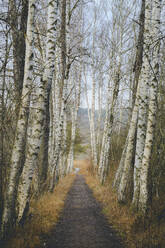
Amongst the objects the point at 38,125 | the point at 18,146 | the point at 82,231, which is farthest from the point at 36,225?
the point at 38,125

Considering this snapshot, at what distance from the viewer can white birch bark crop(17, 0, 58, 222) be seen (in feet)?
14.1

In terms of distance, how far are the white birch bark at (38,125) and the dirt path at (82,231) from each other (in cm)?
111

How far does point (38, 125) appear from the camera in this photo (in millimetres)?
4605

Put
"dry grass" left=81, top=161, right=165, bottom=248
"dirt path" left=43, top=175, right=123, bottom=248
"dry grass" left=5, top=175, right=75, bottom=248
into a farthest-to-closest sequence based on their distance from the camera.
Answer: "dirt path" left=43, top=175, right=123, bottom=248 → "dry grass" left=81, top=161, right=165, bottom=248 → "dry grass" left=5, top=175, right=75, bottom=248

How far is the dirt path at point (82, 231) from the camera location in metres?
4.25

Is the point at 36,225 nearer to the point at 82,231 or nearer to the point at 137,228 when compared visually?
the point at 82,231

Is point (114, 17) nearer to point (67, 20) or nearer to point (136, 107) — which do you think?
point (67, 20)

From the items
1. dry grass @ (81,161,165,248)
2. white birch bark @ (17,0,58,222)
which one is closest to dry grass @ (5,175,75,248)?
white birch bark @ (17,0,58,222)

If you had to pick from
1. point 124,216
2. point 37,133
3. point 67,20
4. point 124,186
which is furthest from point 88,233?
point 67,20

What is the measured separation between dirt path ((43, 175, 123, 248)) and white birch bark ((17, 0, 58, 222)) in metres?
1.11

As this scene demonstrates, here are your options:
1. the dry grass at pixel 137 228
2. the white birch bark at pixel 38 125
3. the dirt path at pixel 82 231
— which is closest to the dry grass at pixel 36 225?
the dirt path at pixel 82 231

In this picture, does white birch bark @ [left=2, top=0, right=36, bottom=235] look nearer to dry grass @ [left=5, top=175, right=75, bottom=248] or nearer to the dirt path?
dry grass @ [left=5, top=175, right=75, bottom=248]

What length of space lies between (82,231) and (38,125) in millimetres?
2947

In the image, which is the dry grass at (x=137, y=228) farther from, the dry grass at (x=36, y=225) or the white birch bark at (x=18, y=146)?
the white birch bark at (x=18, y=146)
